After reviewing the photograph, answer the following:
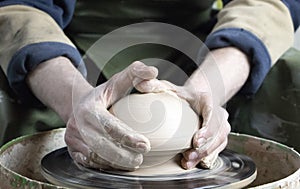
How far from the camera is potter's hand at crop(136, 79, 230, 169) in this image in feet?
3.67

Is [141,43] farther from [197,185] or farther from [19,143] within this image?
[197,185]

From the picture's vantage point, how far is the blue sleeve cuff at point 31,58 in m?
1.53

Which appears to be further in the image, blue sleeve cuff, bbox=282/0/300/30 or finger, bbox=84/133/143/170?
blue sleeve cuff, bbox=282/0/300/30

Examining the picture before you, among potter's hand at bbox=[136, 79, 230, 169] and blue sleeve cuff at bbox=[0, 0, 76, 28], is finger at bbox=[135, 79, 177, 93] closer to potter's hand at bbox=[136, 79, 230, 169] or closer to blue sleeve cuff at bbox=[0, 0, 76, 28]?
potter's hand at bbox=[136, 79, 230, 169]

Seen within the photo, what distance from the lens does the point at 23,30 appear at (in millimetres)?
1637

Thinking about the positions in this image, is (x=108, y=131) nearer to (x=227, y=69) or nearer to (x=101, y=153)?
(x=101, y=153)

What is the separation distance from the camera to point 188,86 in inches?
49.9

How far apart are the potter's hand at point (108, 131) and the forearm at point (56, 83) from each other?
0.22 meters

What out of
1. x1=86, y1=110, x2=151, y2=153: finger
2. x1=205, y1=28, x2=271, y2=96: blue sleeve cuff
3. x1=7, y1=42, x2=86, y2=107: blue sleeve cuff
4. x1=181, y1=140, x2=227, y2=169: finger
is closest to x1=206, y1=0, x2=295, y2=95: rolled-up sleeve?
x1=205, y1=28, x2=271, y2=96: blue sleeve cuff

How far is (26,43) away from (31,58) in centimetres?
6

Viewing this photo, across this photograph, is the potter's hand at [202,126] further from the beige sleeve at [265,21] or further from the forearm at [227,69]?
the beige sleeve at [265,21]

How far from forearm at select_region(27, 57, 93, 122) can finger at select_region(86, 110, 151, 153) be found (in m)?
0.28

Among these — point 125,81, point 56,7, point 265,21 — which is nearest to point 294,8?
point 265,21

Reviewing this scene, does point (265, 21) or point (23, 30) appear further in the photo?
point (265, 21)
